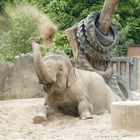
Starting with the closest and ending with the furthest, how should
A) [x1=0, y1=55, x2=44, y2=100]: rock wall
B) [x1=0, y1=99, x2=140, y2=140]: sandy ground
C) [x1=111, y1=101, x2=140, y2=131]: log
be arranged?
1. [x1=0, y1=99, x2=140, y2=140]: sandy ground
2. [x1=111, y1=101, x2=140, y2=131]: log
3. [x1=0, y1=55, x2=44, y2=100]: rock wall

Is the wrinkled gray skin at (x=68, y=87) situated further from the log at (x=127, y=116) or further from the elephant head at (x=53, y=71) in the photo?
the log at (x=127, y=116)

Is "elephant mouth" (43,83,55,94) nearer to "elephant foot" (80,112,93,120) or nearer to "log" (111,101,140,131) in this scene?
"elephant foot" (80,112,93,120)

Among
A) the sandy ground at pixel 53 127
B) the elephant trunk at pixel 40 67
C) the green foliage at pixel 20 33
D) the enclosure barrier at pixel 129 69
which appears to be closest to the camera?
the sandy ground at pixel 53 127

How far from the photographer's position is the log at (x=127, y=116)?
6.78 m

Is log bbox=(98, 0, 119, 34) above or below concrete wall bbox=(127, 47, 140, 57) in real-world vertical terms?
above

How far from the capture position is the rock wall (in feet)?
37.7

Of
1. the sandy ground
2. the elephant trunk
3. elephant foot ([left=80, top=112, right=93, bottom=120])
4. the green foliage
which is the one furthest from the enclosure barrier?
the elephant trunk

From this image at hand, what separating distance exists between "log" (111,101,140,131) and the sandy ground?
4.0 inches

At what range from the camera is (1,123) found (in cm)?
779

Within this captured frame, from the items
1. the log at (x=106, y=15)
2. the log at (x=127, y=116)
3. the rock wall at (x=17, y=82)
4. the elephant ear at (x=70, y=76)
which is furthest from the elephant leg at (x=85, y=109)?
the rock wall at (x=17, y=82)

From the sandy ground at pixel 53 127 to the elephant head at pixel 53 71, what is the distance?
50 cm

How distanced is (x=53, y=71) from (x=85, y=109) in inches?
31.1

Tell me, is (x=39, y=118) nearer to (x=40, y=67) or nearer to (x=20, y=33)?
(x=40, y=67)

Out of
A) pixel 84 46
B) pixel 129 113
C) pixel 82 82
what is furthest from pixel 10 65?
pixel 129 113
